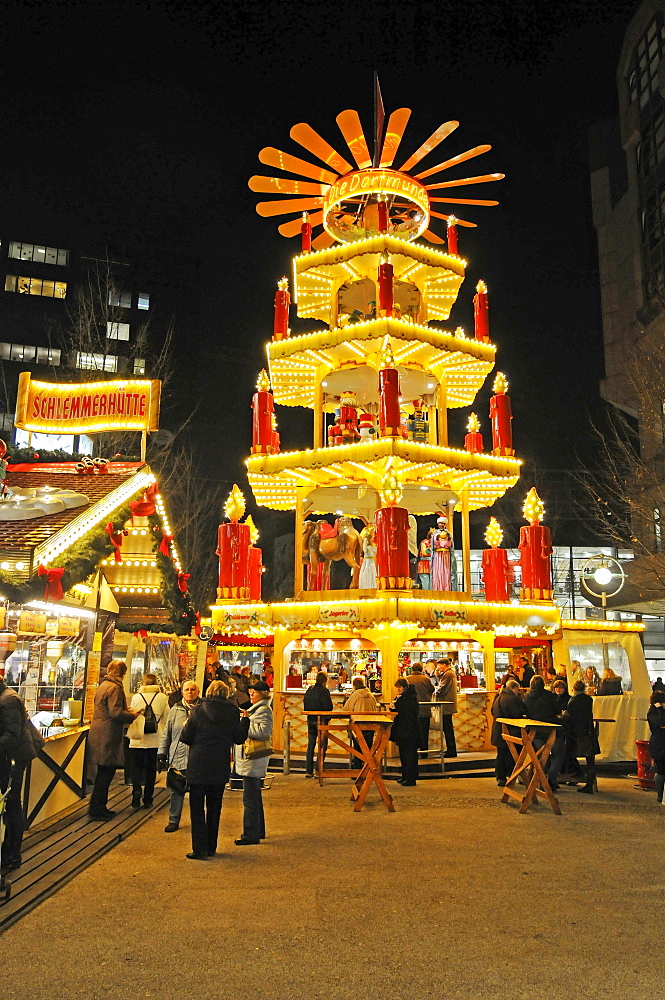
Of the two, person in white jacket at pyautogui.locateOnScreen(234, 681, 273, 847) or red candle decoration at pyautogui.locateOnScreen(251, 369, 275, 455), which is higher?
red candle decoration at pyautogui.locateOnScreen(251, 369, 275, 455)

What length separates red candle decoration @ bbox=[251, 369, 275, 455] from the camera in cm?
2017

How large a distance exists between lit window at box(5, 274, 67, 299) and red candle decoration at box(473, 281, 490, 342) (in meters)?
37.9

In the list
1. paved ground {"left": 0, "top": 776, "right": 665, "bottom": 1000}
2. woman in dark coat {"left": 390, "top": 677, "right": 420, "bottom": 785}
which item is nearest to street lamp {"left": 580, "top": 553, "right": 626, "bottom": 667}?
woman in dark coat {"left": 390, "top": 677, "right": 420, "bottom": 785}

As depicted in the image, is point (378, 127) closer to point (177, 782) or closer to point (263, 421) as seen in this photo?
point (263, 421)

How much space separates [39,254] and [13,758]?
51646mm

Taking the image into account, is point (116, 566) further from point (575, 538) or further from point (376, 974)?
point (575, 538)

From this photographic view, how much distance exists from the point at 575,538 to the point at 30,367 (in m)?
38.2

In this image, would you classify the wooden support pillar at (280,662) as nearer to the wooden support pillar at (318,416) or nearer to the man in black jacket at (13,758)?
the wooden support pillar at (318,416)

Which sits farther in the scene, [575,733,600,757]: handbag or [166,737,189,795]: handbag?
[575,733,600,757]: handbag

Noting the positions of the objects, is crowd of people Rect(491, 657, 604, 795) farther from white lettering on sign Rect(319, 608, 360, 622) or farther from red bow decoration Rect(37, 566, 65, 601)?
red bow decoration Rect(37, 566, 65, 601)

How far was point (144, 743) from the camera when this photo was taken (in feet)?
36.8

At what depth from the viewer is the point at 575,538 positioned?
5291 cm

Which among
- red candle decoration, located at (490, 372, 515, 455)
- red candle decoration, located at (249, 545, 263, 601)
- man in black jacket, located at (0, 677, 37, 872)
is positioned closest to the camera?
man in black jacket, located at (0, 677, 37, 872)

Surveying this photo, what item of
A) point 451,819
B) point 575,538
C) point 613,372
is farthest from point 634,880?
point 575,538
